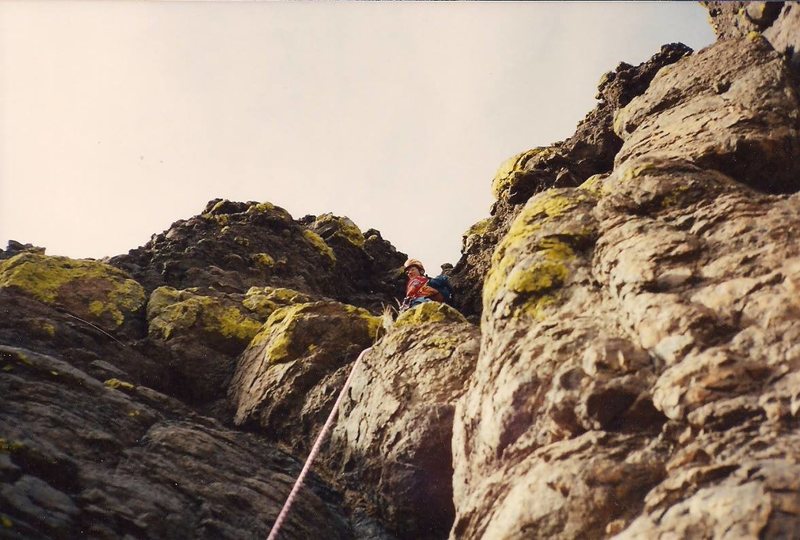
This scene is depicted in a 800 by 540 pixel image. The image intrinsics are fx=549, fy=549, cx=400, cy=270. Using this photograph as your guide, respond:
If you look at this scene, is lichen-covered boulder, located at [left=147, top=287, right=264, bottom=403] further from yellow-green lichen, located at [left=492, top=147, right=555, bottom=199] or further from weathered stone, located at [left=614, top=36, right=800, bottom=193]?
weathered stone, located at [left=614, top=36, right=800, bottom=193]

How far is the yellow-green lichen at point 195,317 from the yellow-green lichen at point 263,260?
3851 mm

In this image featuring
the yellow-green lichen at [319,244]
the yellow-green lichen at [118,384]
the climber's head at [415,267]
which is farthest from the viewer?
the yellow-green lichen at [319,244]

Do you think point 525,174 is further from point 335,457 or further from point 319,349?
point 335,457

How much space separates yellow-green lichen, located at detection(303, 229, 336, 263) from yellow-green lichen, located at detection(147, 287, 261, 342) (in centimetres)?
637

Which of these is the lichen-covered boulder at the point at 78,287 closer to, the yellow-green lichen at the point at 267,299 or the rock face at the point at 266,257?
the rock face at the point at 266,257

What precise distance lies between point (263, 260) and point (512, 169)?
8.27 metres

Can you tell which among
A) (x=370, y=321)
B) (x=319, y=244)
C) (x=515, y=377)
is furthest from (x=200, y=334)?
(x=515, y=377)

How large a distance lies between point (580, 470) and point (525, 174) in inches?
449

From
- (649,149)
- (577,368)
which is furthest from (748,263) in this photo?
(649,149)

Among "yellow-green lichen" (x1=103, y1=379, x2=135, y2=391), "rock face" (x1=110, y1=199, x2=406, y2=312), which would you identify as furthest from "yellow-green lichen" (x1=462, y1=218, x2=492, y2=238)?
"yellow-green lichen" (x1=103, y1=379, x2=135, y2=391)

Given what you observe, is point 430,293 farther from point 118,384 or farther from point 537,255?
point 118,384

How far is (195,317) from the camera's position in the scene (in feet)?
41.9

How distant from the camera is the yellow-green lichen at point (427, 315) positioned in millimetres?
10328

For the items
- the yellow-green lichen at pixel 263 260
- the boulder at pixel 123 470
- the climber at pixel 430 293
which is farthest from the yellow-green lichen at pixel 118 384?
the yellow-green lichen at pixel 263 260
